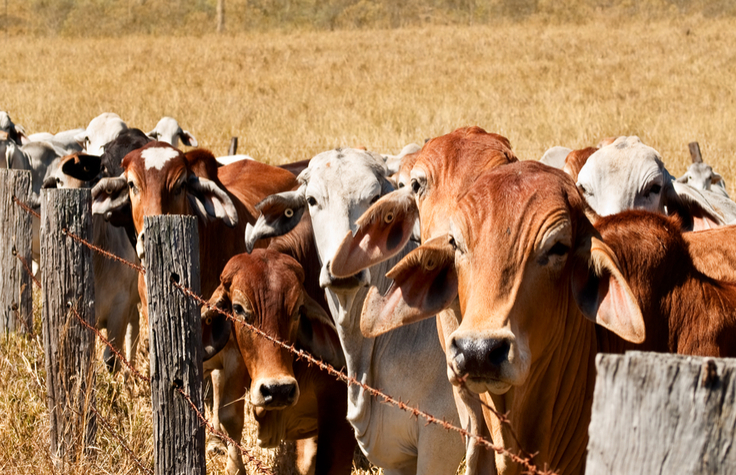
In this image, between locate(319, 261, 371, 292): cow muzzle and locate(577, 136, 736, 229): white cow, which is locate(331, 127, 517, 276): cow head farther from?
locate(577, 136, 736, 229): white cow

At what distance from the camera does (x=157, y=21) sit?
1550 inches

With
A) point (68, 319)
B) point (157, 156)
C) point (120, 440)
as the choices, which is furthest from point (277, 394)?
point (157, 156)

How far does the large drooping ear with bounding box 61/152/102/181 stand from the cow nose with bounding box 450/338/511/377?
560 centimetres

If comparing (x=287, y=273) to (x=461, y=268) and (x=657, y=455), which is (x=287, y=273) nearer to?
(x=461, y=268)

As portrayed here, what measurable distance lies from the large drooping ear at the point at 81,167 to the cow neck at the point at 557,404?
5201 mm

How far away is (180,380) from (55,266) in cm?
150

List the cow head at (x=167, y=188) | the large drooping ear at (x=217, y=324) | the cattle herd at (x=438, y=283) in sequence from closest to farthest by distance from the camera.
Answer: the cattle herd at (x=438, y=283) → the large drooping ear at (x=217, y=324) → the cow head at (x=167, y=188)

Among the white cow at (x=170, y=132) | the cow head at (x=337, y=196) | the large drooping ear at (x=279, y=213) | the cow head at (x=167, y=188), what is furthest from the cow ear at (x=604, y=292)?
the white cow at (x=170, y=132)

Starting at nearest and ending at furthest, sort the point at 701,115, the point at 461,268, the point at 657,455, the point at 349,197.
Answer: the point at 657,455 < the point at 461,268 < the point at 349,197 < the point at 701,115

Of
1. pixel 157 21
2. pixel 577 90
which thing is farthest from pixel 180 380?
pixel 157 21

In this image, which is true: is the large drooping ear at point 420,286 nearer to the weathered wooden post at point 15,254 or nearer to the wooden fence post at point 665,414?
the wooden fence post at point 665,414

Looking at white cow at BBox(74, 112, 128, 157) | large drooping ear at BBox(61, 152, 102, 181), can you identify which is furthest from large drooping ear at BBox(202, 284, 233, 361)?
white cow at BBox(74, 112, 128, 157)

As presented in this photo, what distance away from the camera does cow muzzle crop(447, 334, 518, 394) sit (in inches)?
97.4

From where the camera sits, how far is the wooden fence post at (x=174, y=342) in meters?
3.41
